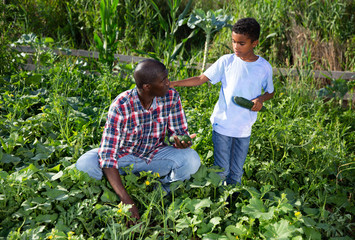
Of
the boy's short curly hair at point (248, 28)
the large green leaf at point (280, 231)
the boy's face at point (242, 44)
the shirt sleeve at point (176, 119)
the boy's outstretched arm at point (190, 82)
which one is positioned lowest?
the large green leaf at point (280, 231)

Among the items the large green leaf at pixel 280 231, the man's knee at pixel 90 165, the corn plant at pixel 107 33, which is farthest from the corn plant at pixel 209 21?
the large green leaf at pixel 280 231

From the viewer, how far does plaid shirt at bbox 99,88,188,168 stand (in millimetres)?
2459

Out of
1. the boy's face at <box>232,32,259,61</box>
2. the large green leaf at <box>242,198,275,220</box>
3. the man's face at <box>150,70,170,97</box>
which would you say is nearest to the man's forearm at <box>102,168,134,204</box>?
the man's face at <box>150,70,170,97</box>

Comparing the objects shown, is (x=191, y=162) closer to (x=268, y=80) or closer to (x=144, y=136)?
(x=144, y=136)

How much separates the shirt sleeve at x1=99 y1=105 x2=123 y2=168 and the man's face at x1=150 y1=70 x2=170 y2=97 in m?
0.30

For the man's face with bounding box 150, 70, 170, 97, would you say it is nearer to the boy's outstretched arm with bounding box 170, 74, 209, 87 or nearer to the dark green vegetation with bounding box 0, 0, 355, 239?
the boy's outstretched arm with bounding box 170, 74, 209, 87

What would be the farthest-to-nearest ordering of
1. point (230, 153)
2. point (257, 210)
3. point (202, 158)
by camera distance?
1. point (202, 158)
2. point (230, 153)
3. point (257, 210)

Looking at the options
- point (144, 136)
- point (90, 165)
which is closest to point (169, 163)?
point (144, 136)

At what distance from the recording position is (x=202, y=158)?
3074 mm

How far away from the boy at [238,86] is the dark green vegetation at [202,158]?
25cm

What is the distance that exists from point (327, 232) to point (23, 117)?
9.35 ft

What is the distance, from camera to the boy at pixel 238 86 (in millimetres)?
2566

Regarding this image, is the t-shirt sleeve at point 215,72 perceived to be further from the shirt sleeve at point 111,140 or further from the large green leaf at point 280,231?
the large green leaf at point 280,231

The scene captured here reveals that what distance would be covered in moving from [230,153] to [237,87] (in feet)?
1.80
